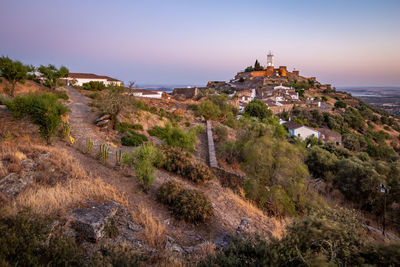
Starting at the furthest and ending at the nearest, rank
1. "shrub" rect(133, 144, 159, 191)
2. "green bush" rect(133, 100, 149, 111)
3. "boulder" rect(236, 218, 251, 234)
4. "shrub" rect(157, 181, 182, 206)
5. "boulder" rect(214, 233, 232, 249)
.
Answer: "green bush" rect(133, 100, 149, 111), "shrub" rect(133, 144, 159, 191), "shrub" rect(157, 181, 182, 206), "boulder" rect(236, 218, 251, 234), "boulder" rect(214, 233, 232, 249)

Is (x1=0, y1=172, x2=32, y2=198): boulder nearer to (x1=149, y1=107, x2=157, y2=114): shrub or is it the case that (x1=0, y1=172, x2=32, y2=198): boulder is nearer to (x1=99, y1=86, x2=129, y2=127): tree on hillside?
(x1=99, y1=86, x2=129, y2=127): tree on hillside

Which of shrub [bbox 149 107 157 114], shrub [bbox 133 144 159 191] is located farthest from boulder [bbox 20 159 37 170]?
shrub [bbox 149 107 157 114]

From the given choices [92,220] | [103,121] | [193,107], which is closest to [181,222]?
[92,220]

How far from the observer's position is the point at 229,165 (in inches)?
411

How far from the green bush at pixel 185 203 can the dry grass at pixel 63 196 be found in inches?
39.8

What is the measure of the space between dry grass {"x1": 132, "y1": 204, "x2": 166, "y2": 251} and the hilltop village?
24mm

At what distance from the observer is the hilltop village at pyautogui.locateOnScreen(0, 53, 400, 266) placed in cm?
242

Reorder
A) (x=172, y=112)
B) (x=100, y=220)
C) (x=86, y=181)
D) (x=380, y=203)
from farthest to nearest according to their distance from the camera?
1. (x=172, y=112)
2. (x=380, y=203)
3. (x=86, y=181)
4. (x=100, y=220)

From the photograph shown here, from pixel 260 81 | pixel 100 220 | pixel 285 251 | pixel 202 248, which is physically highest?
pixel 260 81

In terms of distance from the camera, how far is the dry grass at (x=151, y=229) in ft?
11.7

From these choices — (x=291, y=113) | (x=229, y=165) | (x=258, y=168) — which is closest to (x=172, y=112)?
(x=229, y=165)

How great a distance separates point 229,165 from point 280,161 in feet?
9.60

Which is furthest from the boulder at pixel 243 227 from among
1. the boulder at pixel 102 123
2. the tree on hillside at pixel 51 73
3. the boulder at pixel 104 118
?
the tree on hillside at pixel 51 73

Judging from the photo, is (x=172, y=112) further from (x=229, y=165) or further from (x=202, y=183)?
(x=202, y=183)
